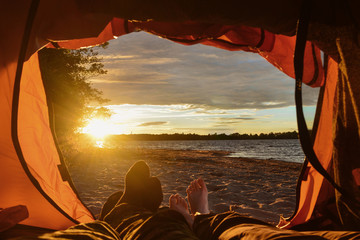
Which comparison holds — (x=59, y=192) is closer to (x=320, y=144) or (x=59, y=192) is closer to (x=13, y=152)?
(x=13, y=152)

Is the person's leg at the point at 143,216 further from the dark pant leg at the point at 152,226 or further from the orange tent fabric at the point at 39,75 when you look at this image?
the orange tent fabric at the point at 39,75

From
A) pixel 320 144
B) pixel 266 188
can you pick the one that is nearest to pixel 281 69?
pixel 320 144

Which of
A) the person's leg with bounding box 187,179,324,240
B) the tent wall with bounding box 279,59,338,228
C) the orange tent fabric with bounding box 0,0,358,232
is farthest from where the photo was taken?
the tent wall with bounding box 279,59,338,228

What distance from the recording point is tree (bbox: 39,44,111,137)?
713 cm

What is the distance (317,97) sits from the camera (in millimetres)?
1938

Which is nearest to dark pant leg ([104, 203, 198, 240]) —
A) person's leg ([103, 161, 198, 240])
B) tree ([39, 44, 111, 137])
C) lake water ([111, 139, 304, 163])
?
person's leg ([103, 161, 198, 240])

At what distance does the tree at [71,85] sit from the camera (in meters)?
7.13

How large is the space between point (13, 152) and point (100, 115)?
322 inches

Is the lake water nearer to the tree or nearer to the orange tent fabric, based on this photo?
the tree

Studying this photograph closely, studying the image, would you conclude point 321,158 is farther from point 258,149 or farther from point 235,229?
point 258,149

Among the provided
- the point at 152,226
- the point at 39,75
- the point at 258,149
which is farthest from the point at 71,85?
the point at 258,149

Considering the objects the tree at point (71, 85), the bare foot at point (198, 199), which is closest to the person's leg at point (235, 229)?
the bare foot at point (198, 199)

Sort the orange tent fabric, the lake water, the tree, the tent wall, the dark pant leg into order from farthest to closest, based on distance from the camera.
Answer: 1. the lake water
2. the tree
3. the tent wall
4. the orange tent fabric
5. the dark pant leg

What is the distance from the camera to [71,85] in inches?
303
